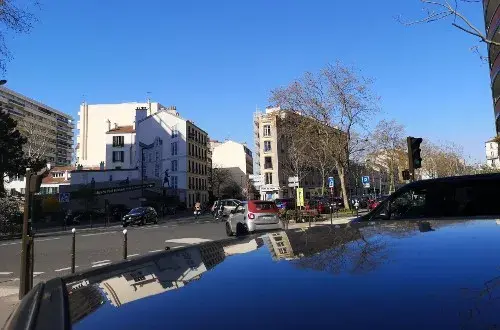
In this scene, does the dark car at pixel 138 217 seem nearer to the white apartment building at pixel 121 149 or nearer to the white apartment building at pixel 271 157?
the white apartment building at pixel 271 157

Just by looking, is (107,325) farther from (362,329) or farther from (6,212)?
(6,212)

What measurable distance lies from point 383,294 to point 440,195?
148 inches

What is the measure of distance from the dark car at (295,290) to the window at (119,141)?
91.4m

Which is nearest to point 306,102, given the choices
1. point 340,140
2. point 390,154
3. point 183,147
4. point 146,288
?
point 340,140

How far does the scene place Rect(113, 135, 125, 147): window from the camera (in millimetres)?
91512

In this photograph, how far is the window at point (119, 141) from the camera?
300 feet

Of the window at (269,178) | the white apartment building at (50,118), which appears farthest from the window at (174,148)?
the white apartment building at (50,118)

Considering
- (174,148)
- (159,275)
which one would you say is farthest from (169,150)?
(159,275)

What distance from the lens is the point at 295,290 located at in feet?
6.73

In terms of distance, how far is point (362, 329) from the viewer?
1.57m

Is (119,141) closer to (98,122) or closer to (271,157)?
(98,122)

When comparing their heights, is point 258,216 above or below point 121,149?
below

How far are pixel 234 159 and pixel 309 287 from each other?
4692 inches

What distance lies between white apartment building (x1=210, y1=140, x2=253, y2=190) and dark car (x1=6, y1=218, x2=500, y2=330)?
112 metres
